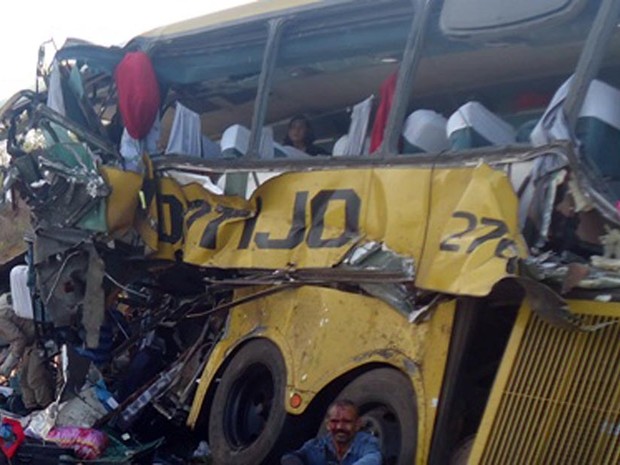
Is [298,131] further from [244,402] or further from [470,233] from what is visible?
[470,233]

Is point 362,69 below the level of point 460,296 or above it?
above

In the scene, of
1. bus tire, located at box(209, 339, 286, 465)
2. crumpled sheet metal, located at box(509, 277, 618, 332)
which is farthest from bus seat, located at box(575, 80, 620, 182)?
bus tire, located at box(209, 339, 286, 465)

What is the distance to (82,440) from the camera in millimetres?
6840

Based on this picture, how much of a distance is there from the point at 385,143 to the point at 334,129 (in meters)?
2.28

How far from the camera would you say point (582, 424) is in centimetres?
445

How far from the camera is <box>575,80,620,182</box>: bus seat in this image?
481cm

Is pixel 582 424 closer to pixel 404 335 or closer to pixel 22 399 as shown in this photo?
pixel 404 335

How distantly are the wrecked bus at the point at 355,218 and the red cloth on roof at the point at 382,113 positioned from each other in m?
0.03

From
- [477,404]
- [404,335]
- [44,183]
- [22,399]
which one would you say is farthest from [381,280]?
[22,399]

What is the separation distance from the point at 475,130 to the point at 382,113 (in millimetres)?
764

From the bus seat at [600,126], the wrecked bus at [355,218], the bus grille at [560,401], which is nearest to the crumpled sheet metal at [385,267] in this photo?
the wrecked bus at [355,218]

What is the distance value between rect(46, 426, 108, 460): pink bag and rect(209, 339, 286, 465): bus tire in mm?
831

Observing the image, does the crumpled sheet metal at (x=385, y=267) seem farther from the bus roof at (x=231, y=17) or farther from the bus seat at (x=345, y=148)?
the bus roof at (x=231, y=17)

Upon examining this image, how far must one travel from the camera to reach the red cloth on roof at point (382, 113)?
5.97m
